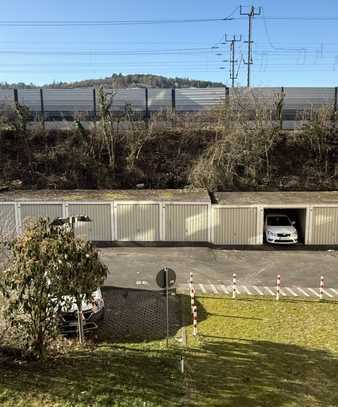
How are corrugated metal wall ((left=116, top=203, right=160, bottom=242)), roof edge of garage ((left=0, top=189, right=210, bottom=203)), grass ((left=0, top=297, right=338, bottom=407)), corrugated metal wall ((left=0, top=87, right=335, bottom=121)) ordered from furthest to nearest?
corrugated metal wall ((left=0, top=87, right=335, bottom=121)) < roof edge of garage ((left=0, top=189, right=210, bottom=203)) < corrugated metal wall ((left=116, top=203, right=160, bottom=242)) < grass ((left=0, top=297, right=338, bottom=407))

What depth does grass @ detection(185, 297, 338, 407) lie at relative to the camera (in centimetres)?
850

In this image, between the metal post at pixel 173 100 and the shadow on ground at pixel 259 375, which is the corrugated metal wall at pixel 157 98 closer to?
the metal post at pixel 173 100

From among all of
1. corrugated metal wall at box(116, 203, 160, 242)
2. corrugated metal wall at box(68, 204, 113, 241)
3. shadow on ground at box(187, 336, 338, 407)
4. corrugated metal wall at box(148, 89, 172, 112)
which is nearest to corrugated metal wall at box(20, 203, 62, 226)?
corrugated metal wall at box(68, 204, 113, 241)

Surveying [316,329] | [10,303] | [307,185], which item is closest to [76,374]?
[10,303]

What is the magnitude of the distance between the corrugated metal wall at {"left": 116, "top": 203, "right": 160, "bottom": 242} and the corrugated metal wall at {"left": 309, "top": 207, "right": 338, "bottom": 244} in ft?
27.2

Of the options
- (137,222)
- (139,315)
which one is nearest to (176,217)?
(137,222)

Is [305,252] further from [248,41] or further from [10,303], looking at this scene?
[248,41]

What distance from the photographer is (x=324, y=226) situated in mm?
22484

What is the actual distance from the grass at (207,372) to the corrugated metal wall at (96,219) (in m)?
10.6

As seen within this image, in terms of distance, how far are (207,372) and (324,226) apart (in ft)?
49.4

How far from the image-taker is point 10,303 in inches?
367

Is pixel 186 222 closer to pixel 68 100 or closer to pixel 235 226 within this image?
pixel 235 226

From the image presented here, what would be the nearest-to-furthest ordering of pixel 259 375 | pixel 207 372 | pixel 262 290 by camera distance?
pixel 259 375 < pixel 207 372 < pixel 262 290

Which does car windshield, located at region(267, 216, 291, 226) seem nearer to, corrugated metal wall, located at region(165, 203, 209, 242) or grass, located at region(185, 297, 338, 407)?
corrugated metal wall, located at region(165, 203, 209, 242)
